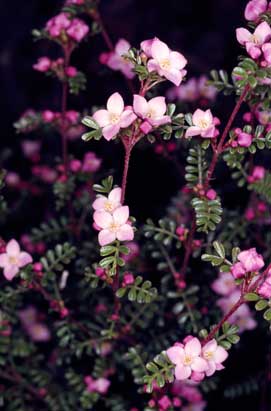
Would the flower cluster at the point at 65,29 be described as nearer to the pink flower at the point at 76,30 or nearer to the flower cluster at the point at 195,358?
the pink flower at the point at 76,30

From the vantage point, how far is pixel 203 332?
1438 millimetres

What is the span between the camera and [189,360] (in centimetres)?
139

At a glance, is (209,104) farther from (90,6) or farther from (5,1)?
(5,1)

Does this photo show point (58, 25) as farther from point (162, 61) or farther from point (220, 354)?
point (220, 354)

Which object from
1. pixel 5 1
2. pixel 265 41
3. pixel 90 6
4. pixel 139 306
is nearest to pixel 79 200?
pixel 139 306

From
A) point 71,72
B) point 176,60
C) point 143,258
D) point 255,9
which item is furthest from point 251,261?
point 71,72

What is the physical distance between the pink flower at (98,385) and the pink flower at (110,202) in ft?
1.90

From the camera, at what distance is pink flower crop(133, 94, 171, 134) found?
1.36 m

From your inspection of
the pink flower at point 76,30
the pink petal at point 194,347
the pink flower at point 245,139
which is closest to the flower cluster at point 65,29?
the pink flower at point 76,30

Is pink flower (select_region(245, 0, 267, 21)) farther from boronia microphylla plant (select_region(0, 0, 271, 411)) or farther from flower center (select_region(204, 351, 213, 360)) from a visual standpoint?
flower center (select_region(204, 351, 213, 360))

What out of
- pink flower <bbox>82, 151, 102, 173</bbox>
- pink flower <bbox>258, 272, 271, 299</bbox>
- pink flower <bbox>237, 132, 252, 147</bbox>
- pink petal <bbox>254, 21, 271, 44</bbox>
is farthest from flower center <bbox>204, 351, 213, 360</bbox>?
pink flower <bbox>82, 151, 102, 173</bbox>

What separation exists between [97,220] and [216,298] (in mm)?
626

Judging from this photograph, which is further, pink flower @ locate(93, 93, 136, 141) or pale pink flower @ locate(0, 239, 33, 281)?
pale pink flower @ locate(0, 239, 33, 281)

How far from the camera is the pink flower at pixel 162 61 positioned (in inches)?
53.4
